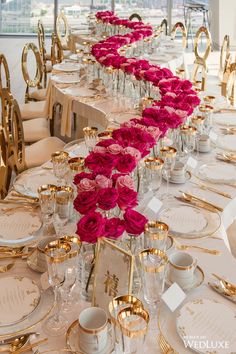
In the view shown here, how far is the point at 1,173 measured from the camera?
2.86 metres

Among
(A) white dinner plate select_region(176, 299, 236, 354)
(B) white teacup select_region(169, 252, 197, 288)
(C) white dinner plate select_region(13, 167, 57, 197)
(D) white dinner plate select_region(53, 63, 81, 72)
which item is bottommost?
Result: (A) white dinner plate select_region(176, 299, 236, 354)

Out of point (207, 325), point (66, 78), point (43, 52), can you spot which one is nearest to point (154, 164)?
point (207, 325)

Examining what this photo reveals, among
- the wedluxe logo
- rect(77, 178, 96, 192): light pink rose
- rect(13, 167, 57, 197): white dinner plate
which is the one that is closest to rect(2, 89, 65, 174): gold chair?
rect(13, 167, 57, 197): white dinner plate

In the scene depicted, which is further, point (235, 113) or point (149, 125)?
point (235, 113)

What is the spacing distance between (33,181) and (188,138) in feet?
2.52

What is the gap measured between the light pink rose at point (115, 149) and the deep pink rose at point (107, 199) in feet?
1.44

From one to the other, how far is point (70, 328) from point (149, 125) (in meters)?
1.23

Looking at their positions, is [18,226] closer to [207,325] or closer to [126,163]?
[126,163]

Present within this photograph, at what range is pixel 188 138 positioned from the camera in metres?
2.45

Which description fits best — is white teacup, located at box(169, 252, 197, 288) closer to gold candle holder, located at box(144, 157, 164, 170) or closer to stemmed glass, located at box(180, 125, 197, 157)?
gold candle holder, located at box(144, 157, 164, 170)

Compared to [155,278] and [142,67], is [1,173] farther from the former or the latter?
[155,278]

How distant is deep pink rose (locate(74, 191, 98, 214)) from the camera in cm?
151

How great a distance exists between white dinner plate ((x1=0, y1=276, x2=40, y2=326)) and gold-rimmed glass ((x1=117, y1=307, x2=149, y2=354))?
0.36 metres

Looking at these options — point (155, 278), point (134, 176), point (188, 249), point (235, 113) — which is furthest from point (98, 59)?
point (155, 278)
